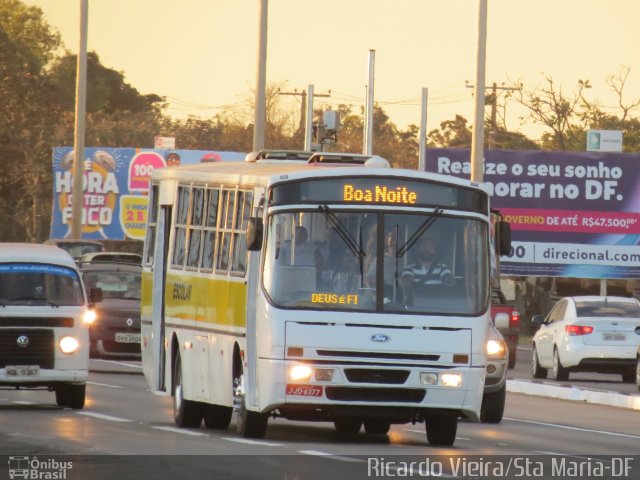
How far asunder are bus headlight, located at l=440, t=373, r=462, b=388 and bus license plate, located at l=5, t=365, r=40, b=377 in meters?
7.21

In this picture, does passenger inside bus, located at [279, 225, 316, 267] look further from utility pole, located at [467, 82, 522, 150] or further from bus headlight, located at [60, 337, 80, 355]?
utility pole, located at [467, 82, 522, 150]

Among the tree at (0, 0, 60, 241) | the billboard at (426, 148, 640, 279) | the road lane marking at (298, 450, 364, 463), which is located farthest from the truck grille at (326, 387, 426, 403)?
the tree at (0, 0, 60, 241)

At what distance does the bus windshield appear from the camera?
19.1 m

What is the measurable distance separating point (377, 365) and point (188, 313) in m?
3.58

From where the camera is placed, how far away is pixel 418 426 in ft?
78.5

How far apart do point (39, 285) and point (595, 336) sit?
1323cm

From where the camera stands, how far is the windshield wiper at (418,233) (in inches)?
760

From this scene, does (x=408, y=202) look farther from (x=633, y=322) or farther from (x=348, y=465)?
(x=633, y=322)

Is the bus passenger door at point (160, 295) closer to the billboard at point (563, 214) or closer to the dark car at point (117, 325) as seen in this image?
the dark car at point (117, 325)

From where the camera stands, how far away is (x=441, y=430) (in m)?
19.8

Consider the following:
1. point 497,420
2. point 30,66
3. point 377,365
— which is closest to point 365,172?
point 377,365

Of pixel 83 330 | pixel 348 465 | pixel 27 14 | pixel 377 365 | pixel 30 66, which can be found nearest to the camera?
pixel 348 465

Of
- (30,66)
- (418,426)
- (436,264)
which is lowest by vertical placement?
(418,426)

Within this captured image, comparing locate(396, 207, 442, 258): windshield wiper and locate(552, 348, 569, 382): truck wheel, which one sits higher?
locate(396, 207, 442, 258): windshield wiper
